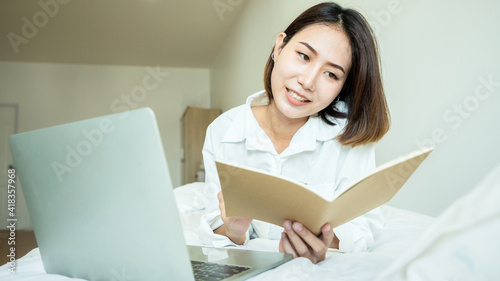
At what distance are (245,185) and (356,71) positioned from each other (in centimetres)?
64

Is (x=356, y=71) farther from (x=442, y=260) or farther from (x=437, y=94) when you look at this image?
(x=442, y=260)

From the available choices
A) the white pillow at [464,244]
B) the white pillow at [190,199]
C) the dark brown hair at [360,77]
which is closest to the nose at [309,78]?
the dark brown hair at [360,77]

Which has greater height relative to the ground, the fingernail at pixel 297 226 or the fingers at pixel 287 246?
the fingernail at pixel 297 226

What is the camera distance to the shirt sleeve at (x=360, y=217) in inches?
36.6

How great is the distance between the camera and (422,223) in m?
1.07

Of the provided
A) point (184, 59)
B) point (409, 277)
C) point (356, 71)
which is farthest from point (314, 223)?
point (184, 59)

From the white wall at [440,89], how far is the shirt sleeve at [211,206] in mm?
688

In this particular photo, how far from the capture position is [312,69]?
101cm

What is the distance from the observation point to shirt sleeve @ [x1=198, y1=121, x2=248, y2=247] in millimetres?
1026

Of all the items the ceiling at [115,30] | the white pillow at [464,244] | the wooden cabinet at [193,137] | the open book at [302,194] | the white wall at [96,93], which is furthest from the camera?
the white wall at [96,93]

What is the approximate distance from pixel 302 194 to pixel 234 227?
40 centimetres

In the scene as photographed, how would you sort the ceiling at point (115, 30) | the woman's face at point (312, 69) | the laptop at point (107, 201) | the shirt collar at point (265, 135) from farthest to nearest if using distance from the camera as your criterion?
1. the ceiling at point (115, 30)
2. the shirt collar at point (265, 135)
3. the woman's face at point (312, 69)
4. the laptop at point (107, 201)

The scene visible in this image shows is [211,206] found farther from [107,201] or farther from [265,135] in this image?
[107,201]

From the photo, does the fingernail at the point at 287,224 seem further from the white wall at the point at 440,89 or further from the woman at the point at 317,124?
the white wall at the point at 440,89
